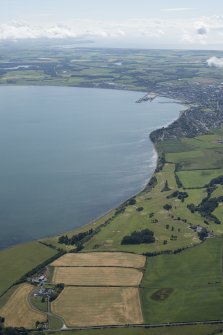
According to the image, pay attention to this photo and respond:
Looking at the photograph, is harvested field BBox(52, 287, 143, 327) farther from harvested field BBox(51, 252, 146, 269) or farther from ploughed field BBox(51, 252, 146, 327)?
harvested field BBox(51, 252, 146, 269)

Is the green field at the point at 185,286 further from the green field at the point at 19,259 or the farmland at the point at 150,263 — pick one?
the green field at the point at 19,259

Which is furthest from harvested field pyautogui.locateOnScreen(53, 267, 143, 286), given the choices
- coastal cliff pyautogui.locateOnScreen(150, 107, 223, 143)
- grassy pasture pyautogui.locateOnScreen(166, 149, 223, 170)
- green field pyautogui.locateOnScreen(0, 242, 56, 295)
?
coastal cliff pyautogui.locateOnScreen(150, 107, 223, 143)

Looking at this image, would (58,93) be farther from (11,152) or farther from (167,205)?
(167,205)

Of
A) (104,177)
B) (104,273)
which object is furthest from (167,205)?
(104,273)

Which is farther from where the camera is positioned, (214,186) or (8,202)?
(214,186)

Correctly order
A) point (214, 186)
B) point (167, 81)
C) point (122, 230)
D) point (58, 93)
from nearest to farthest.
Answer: point (122, 230), point (214, 186), point (58, 93), point (167, 81)

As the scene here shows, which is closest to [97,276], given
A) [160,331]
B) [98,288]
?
[98,288]

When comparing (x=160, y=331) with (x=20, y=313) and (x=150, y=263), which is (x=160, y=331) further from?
(x=20, y=313)
